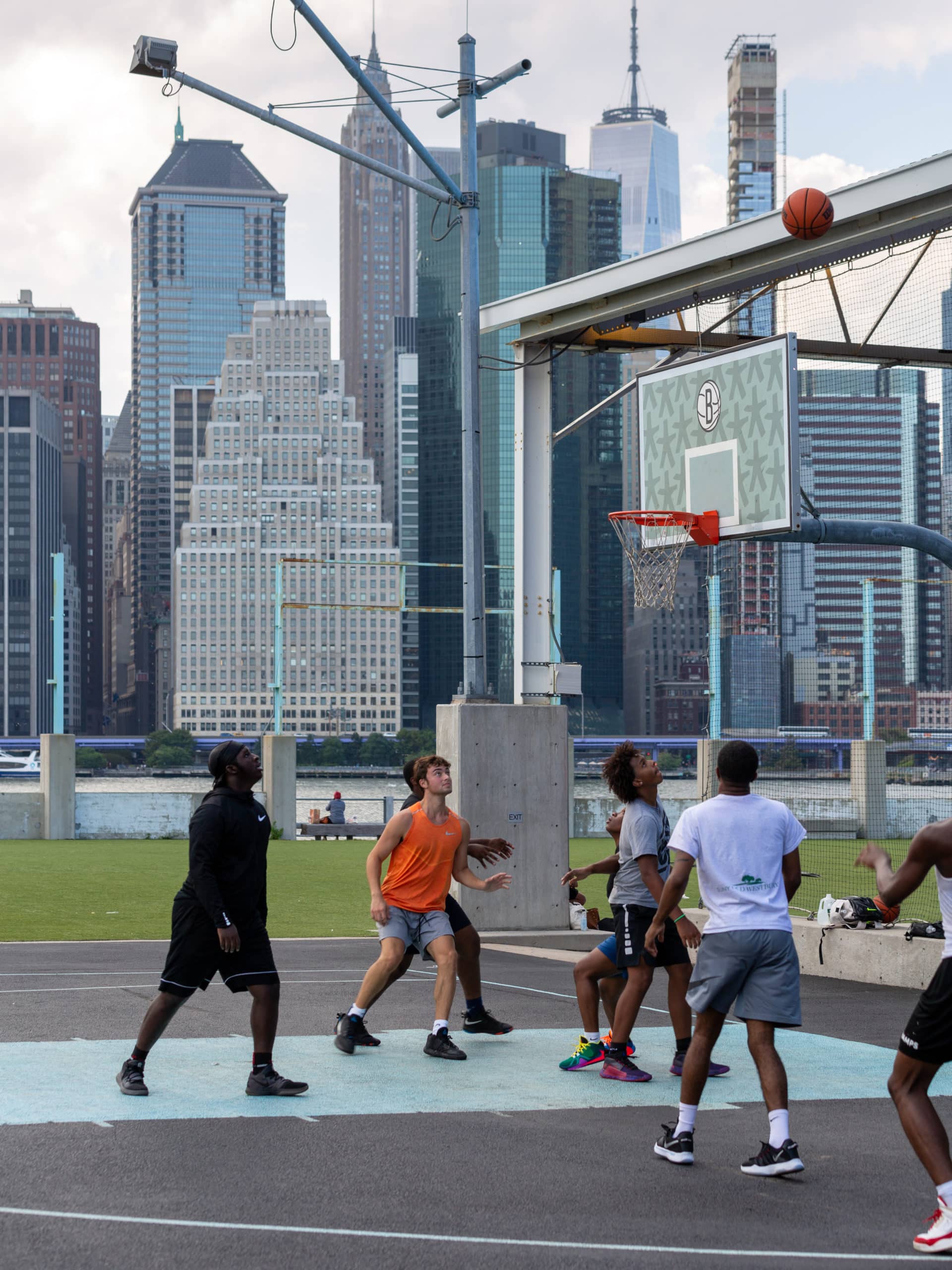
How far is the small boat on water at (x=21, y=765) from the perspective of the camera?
9050 cm

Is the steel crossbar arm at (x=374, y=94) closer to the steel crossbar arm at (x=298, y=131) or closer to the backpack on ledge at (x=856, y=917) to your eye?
the steel crossbar arm at (x=298, y=131)

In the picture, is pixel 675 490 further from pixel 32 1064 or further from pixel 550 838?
pixel 32 1064

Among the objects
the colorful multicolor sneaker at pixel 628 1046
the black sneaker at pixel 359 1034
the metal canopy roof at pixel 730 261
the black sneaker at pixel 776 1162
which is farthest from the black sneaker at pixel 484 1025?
the metal canopy roof at pixel 730 261

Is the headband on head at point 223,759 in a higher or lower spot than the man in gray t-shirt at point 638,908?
higher

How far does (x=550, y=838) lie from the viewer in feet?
52.7

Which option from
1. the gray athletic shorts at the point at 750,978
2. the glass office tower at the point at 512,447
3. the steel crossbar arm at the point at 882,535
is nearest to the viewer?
the gray athletic shorts at the point at 750,978

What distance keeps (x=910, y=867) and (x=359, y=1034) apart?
4.31 m

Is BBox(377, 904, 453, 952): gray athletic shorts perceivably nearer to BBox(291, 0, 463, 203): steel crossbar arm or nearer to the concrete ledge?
the concrete ledge

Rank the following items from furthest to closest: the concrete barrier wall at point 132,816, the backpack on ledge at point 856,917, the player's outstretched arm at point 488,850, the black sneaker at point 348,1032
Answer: the concrete barrier wall at point 132,816, the backpack on ledge at point 856,917, the player's outstretched arm at point 488,850, the black sneaker at point 348,1032

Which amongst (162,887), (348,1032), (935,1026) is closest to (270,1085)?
(348,1032)

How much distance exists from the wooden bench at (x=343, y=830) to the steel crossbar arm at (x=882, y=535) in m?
26.2

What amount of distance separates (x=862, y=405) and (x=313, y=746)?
9115cm

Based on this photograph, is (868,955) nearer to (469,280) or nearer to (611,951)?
(611,951)

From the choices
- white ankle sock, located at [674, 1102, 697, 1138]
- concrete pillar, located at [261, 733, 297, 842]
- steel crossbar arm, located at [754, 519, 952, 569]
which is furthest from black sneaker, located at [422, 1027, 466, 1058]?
concrete pillar, located at [261, 733, 297, 842]
